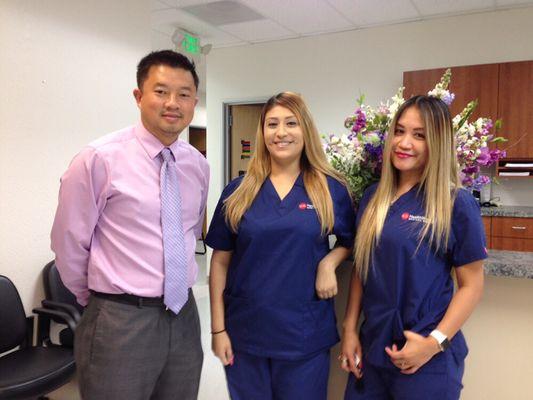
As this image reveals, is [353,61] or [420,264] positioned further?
[353,61]

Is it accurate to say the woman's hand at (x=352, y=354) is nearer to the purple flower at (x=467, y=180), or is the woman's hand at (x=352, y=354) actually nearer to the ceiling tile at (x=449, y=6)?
the purple flower at (x=467, y=180)

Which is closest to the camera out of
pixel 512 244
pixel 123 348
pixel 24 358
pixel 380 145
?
pixel 123 348

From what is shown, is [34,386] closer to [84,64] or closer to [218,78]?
[84,64]

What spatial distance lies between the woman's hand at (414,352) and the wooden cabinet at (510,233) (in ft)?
9.30

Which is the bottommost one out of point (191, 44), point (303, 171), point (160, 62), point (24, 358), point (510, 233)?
point (24, 358)

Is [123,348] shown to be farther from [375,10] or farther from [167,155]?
[375,10]

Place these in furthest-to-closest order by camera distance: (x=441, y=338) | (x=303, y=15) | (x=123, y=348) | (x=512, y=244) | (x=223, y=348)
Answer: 1. (x=303, y=15)
2. (x=512, y=244)
3. (x=223, y=348)
4. (x=123, y=348)
5. (x=441, y=338)

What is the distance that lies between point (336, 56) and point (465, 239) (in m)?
3.84

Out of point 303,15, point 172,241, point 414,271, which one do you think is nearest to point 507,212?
point 303,15

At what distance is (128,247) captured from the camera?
131cm

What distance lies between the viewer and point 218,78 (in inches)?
205

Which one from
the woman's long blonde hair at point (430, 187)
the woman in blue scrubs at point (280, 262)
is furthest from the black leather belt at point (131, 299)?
the woman's long blonde hair at point (430, 187)

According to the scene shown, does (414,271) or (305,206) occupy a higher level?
(305,206)

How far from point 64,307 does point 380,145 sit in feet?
5.63
